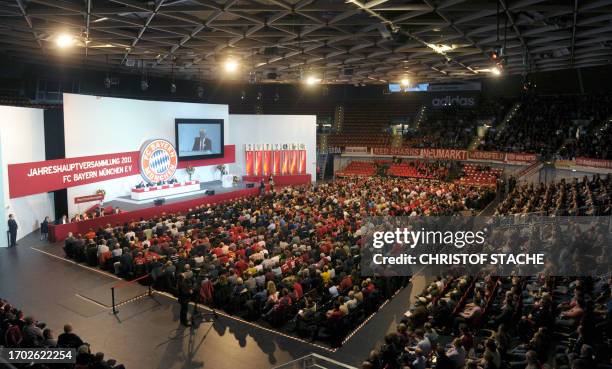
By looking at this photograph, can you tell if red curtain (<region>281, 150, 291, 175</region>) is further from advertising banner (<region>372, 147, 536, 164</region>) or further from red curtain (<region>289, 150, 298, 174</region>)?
advertising banner (<region>372, 147, 536, 164</region>)

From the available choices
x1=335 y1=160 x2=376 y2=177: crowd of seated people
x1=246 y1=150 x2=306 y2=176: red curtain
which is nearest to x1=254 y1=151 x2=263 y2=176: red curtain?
x1=246 y1=150 x2=306 y2=176: red curtain

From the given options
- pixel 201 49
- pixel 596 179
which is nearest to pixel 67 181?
pixel 201 49

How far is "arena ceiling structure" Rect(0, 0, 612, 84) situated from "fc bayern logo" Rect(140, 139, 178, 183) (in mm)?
4636

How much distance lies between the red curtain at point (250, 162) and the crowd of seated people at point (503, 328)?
22455mm

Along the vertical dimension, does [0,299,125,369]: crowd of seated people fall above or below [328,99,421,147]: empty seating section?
below

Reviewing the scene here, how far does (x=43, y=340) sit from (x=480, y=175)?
92.6ft

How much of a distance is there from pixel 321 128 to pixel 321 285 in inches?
1231

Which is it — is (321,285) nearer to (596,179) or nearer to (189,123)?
(596,179)

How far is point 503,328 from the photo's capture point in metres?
7.38

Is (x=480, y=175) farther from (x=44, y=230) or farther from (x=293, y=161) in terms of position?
(x=44, y=230)

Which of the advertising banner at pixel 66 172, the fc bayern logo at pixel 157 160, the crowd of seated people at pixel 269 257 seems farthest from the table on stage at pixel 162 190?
the crowd of seated people at pixel 269 257

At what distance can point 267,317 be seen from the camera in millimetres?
9672

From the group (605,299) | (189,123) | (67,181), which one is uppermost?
(189,123)

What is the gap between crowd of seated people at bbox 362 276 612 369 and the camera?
6730 millimetres
